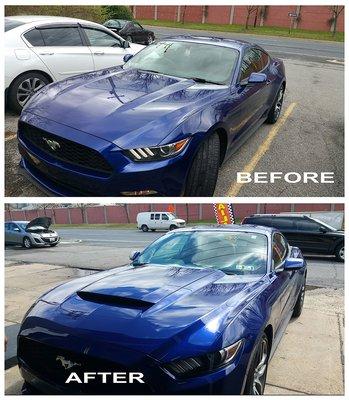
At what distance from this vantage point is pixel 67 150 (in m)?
4.09

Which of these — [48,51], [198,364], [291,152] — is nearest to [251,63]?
[291,152]

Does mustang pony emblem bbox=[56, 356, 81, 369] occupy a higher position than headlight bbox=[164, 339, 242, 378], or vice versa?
headlight bbox=[164, 339, 242, 378]

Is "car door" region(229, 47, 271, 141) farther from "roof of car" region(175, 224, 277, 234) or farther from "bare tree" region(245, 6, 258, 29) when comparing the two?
"bare tree" region(245, 6, 258, 29)

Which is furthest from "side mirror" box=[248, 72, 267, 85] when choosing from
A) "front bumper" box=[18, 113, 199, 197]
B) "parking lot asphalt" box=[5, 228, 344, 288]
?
"parking lot asphalt" box=[5, 228, 344, 288]

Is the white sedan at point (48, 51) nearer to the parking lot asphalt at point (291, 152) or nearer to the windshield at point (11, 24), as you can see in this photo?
the windshield at point (11, 24)

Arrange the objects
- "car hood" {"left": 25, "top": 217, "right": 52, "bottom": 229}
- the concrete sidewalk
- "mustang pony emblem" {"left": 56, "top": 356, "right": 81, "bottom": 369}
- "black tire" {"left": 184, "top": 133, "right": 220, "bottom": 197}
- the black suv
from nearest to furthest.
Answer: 1. "mustang pony emblem" {"left": 56, "top": 356, "right": 81, "bottom": 369}
2. the concrete sidewalk
3. "black tire" {"left": 184, "top": 133, "right": 220, "bottom": 197}
4. the black suv
5. "car hood" {"left": 25, "top": 217, "right": 52, "bottom": 229}

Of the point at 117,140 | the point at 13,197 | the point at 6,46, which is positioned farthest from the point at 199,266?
the point at 6,46

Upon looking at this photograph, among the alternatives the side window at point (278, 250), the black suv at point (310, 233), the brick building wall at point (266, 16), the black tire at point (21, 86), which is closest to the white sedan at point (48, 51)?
the black tire at point (21, 86)

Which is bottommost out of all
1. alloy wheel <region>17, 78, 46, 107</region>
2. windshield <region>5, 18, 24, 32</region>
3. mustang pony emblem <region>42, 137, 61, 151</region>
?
mustang pony emblem <region>42, 137, 61, 151</region>

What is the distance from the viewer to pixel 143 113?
431 centimetres

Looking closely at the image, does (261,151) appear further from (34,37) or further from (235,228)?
(34,37)

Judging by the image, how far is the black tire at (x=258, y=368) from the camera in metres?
2.78

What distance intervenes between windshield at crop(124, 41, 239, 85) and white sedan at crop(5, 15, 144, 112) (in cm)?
171

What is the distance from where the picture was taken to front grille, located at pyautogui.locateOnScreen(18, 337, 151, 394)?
8.11 ft
